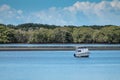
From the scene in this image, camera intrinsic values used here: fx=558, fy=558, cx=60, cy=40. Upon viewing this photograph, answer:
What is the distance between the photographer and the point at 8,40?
4412 centimetres

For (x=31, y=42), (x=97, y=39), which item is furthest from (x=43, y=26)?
(x=97, y=39)

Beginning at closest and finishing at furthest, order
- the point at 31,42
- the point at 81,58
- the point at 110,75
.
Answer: the point at 110,75
the point at 81,58
the point at 31,42

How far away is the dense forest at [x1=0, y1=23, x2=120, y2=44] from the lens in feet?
140

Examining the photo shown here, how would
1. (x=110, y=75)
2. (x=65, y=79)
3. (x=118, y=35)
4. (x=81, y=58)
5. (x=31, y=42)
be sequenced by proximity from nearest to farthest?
(x=65, y=79) → (x=110, y=75) → (x=81, y=58) → (x=118, y=35) → (x=31, y=42)

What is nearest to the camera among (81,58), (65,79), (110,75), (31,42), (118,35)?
(65,79)

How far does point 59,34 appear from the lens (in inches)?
1746

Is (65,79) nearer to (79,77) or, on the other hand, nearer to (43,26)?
(79,77)

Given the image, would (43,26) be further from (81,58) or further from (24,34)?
(81,58)

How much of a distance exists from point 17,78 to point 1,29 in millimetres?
27314

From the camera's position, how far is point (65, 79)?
690 inches

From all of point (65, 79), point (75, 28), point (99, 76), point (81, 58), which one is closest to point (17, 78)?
point (65, 79)

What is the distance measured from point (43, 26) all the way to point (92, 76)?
96.0 ft

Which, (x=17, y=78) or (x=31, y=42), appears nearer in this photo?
(x=17, y=78)

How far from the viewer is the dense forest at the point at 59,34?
42625 millimetres
